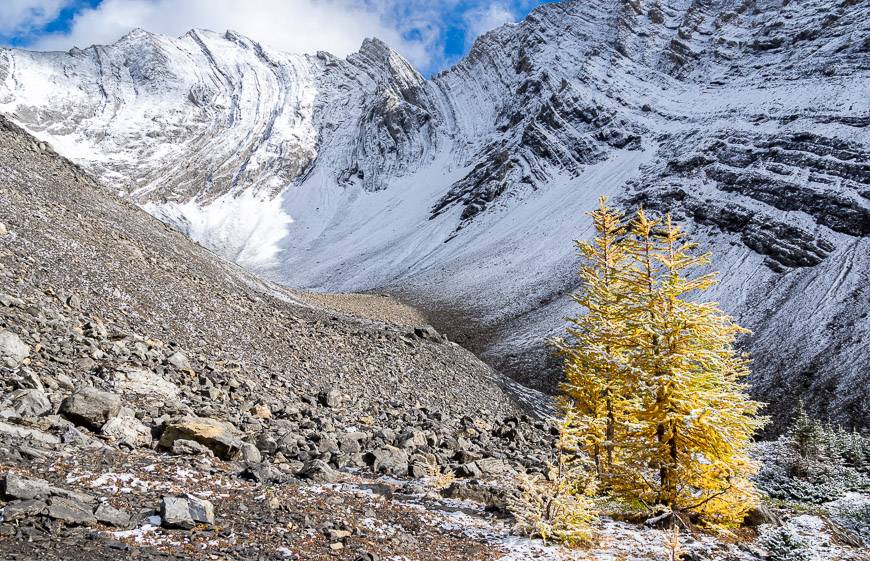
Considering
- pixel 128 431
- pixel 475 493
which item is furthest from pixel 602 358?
pixel 128 431

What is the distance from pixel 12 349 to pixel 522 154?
Answer: 316 ft

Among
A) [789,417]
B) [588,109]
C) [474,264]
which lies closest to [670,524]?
[789,417]

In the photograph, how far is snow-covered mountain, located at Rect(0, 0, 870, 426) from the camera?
43.6m

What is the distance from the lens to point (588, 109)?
101562 mm

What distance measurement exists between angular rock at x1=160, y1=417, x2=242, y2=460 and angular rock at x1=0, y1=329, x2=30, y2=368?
318 centimetres

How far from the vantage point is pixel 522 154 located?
99.9 metres

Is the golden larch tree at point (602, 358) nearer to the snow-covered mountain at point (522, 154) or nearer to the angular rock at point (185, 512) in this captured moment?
the angular rock at point (185, 512)

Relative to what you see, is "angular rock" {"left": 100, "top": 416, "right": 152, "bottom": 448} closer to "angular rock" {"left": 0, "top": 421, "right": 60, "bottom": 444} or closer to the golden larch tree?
"angular rock" {"left": 0, "top": 421, "right": 60, "bottom": 444}

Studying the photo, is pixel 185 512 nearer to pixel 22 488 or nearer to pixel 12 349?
pixel 22 488

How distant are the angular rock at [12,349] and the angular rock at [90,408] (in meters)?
1.77

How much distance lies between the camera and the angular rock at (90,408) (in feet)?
29.1

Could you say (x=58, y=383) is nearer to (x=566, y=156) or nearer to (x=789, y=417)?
(x=789, y=417)

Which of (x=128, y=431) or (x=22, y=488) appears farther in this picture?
(x=128, y=431)

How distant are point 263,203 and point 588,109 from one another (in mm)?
72475
